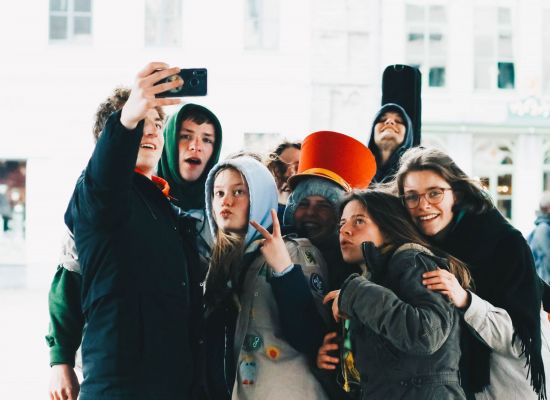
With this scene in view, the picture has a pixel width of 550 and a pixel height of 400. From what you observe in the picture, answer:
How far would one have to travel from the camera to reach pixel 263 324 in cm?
206

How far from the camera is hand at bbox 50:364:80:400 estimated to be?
2078 mm

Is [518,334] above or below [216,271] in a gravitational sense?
below

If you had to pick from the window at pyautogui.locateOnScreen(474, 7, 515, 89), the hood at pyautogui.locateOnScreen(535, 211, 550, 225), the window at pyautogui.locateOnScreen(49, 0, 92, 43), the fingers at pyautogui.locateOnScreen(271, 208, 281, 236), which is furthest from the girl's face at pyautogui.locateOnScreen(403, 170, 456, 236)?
the window at pyautogui.locateOnScreen(474, 7, 515, 89)

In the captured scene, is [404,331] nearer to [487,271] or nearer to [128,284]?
[487,271]

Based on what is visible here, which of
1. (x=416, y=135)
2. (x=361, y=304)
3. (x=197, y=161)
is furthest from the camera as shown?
(x=416, y=135)

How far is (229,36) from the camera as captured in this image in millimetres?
11531

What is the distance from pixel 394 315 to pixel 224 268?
560 millimetres

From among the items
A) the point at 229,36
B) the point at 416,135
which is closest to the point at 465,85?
the point at 229,36

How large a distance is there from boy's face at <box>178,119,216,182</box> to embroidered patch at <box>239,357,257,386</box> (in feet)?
2.48

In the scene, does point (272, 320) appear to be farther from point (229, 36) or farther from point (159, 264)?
point (229, 36)

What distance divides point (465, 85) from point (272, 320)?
38.1 ft

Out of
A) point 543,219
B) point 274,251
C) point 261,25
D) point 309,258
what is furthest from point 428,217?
point 261,25

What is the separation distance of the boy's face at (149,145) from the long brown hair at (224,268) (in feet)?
1.02

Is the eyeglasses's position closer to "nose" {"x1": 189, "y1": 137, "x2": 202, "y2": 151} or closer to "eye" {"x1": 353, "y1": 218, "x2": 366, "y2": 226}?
"eye" {"x1": 353, "y1": 218, "x2": 366, "y2": 226}
